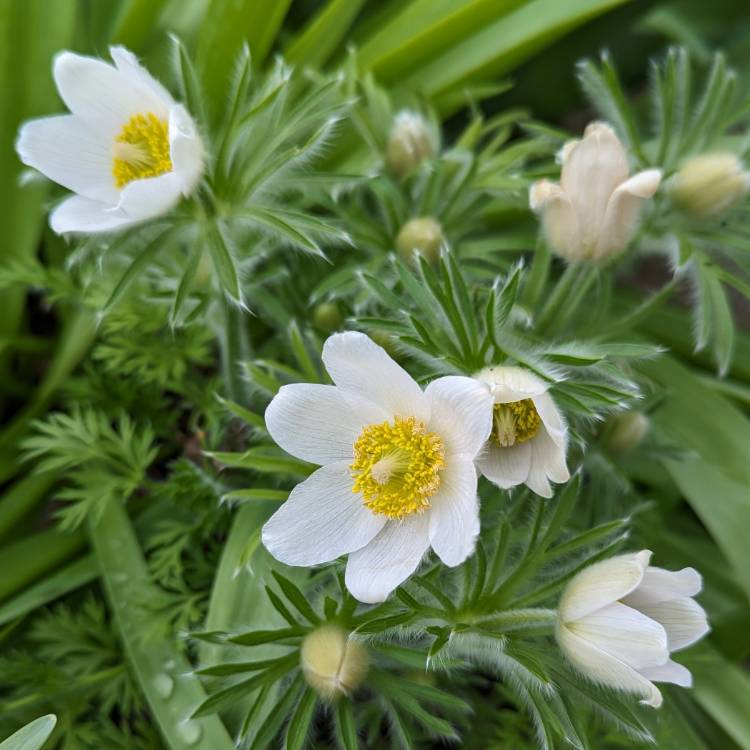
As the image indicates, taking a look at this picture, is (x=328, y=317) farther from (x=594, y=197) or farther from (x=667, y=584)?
(x=667, y=584)

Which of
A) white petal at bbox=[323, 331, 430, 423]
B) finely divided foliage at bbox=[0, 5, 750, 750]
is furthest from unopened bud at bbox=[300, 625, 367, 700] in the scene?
white petal at bbox=[323, 331, 430, 423]

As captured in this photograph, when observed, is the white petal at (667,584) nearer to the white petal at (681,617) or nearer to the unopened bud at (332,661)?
the white petal at (681,617)

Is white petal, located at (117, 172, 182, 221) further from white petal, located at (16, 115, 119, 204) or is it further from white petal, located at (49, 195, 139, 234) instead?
white petal, located at (16, 115, 119, 204)

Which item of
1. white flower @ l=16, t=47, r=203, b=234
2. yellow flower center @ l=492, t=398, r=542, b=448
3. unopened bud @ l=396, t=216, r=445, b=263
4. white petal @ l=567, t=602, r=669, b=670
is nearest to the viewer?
white petal @ l=567, t=602, r=669, b=670

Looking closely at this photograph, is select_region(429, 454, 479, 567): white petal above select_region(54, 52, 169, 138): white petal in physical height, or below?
below

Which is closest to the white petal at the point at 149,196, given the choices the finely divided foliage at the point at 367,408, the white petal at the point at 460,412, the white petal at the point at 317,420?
the finely divided foliage at the point at 367,408

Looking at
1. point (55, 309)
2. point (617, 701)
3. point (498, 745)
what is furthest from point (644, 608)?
point (55, 309)

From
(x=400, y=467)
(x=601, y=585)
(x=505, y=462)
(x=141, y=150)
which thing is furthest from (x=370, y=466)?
(x=141, y=150)
